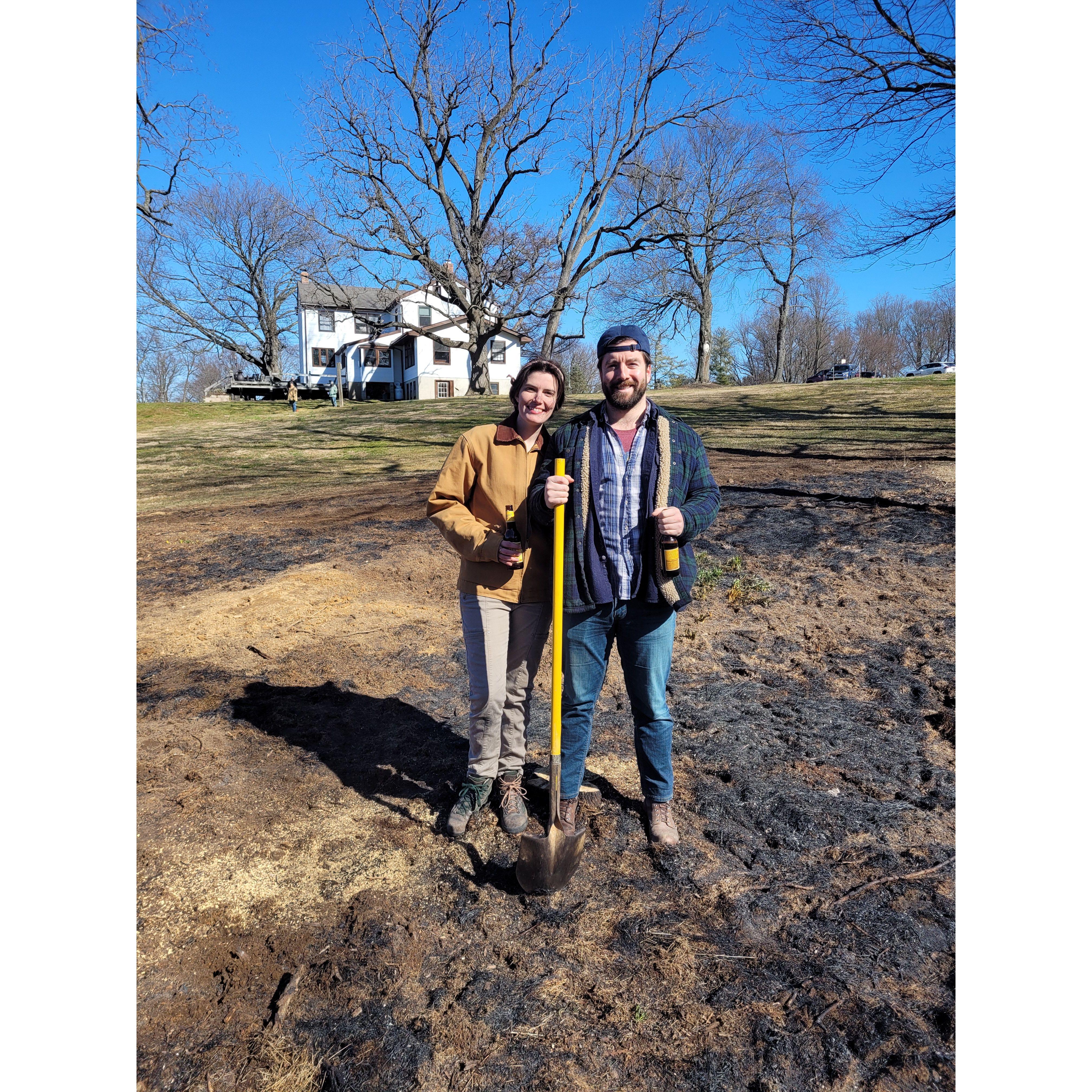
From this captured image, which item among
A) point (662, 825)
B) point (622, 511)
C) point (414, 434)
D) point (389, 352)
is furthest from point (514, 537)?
point (389, 352)

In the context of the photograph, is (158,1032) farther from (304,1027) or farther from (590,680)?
(590,680)

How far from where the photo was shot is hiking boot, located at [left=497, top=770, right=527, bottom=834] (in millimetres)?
3473

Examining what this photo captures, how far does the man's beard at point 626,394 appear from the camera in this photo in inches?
119

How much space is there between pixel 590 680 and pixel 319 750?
6.02 ft

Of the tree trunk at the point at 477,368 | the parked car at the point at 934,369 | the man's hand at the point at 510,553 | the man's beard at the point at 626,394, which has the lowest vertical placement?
the man's hand at the point at 510,553

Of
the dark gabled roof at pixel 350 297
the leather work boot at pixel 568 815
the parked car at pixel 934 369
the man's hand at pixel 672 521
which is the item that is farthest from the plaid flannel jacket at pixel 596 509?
the parked car at pixel 934 369

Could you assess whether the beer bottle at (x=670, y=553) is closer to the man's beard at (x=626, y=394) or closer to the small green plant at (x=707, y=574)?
the man's beard at (x=626, y=394)

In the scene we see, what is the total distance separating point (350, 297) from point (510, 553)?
1863 inches

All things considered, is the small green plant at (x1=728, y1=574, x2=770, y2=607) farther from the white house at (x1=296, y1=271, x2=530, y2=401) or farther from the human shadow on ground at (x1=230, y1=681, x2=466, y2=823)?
the white house at (x1=296, y1=271, x2=530, y2=401)

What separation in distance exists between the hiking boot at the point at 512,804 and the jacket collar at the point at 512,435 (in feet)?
5.01

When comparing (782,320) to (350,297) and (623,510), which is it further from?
(623,510)

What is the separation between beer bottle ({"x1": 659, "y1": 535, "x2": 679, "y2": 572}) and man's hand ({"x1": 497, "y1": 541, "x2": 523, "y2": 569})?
584 mm

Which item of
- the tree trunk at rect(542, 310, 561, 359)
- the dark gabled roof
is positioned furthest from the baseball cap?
the dark gabled roof

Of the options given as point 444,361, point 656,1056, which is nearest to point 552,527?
point 656,1056
